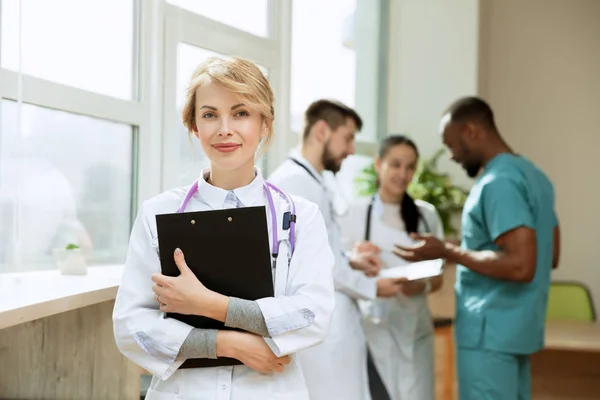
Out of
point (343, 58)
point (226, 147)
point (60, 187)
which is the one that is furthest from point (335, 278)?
point (343, 58)

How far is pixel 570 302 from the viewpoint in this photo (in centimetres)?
497

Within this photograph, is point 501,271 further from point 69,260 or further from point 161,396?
point 161,396

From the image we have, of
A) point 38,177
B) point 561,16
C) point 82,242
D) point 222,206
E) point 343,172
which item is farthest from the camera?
point 561,16

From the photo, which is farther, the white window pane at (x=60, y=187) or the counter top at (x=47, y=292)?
the white window pane at (x=60, y=187)

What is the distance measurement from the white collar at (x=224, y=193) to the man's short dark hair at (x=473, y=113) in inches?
71.9

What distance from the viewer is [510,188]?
2836 mm

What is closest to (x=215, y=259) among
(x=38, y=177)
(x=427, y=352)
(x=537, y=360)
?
(x=38, y=177)

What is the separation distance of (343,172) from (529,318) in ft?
6.84

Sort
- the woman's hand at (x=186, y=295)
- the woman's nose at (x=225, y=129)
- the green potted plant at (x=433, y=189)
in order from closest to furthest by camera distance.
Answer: the woman's hand at (x=186, y=295), the woman's nose at (x=225, y=129), the green potted plant at (x=433, y=189)

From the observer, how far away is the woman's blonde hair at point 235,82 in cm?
141

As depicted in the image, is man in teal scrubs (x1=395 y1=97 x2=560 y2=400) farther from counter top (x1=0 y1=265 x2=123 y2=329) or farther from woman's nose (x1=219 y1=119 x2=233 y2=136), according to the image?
woman's nose (x1=219 y1=119 x2=233 y2=136)

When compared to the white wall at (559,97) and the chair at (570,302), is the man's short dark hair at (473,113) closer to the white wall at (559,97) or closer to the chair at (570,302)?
the chair at (570,302)

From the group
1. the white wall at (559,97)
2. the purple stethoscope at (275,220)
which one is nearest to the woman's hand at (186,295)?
the purple stethoscope at (275,220)

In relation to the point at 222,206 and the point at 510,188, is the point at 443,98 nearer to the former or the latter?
the point at 510,188
